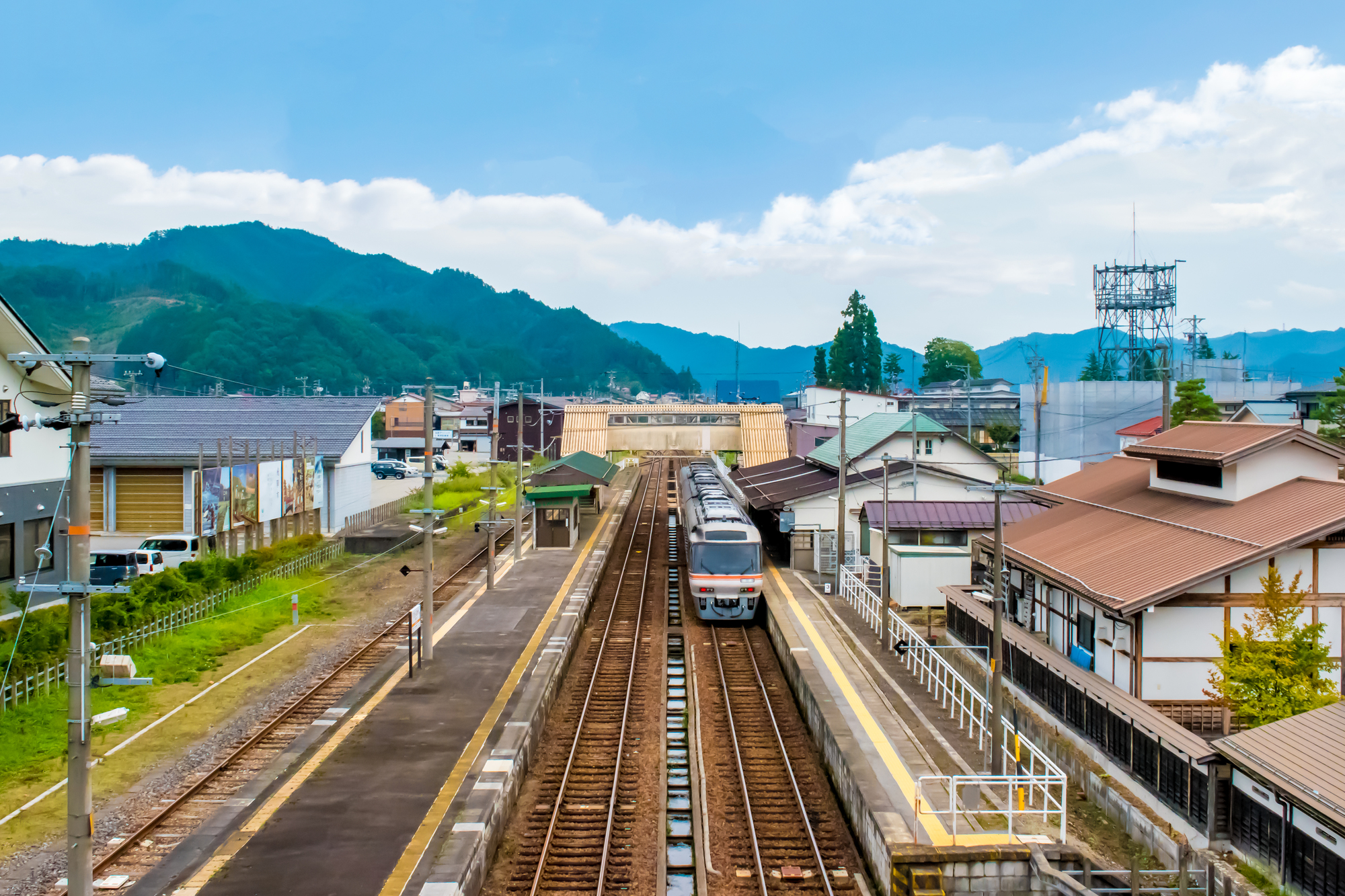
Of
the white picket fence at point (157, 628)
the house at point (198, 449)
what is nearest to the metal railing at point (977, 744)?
the white picket fence at point (157, 628)

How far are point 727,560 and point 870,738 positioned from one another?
10618 millimetres

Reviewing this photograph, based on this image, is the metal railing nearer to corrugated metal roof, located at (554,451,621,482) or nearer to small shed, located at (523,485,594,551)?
small shed, located at (523,485,594,551)

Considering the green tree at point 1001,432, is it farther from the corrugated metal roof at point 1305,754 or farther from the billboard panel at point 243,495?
the corrugated metal roof at point 1305,754

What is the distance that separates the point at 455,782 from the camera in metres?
13.3

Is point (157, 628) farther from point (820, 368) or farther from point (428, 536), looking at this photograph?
point (820, 368)

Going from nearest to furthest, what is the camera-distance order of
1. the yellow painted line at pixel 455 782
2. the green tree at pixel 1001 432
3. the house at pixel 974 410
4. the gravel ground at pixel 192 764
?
the yellow painted line at pixel 455 782
the gravel ground at pixel 192 764
the green tree at pixel 1001 432
the house at pixel 974 410

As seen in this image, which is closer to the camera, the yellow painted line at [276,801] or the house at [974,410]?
the yellow painted line at [276,801]

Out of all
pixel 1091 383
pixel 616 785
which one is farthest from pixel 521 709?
pixel 1091 383

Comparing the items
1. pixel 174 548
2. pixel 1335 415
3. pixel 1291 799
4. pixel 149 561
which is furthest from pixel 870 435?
pixel 1291 799

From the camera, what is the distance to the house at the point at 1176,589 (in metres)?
13.6

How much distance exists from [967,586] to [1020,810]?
13463 mm

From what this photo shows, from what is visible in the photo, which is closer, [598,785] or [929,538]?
[598,785]

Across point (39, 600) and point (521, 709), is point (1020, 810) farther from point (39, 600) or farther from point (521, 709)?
point (39, 600)

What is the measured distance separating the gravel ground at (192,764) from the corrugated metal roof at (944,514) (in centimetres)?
1486
